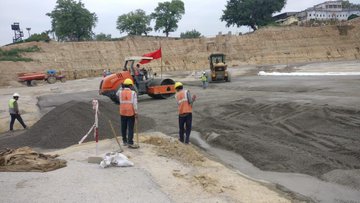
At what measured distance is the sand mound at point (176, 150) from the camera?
8953 mm

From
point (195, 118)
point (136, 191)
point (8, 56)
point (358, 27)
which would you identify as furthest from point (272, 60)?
point (136, 191)

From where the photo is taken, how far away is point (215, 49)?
61500 mm

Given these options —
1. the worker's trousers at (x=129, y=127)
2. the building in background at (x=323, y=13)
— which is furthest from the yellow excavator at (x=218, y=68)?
the building in background at (x=323, y=13)

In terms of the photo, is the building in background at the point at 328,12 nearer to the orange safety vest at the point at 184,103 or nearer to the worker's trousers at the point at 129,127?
the orange safety vest at the point at 184,103

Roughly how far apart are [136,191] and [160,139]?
4.52 meters

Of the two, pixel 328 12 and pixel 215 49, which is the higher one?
pixel 328 12

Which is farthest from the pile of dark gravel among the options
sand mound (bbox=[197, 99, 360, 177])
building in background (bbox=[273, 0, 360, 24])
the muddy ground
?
building in background (bbox=[273, 0, 360, 24])

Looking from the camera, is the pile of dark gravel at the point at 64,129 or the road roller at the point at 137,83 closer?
the pile of dark gravel at the point at 64,129

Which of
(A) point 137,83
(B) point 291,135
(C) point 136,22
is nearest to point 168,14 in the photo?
(C) point 136,22

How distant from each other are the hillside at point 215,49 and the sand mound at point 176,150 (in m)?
41.0

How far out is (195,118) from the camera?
1508 centimetres

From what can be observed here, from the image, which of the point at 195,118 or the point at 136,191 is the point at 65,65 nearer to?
the point at 195,118

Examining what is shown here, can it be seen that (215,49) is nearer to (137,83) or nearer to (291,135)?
(137,83)

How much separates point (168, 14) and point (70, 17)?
70.8ft
